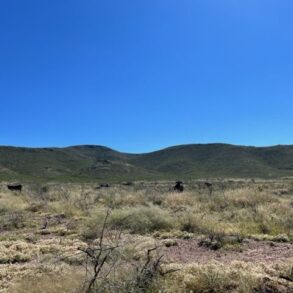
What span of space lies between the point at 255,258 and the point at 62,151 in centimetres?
14833

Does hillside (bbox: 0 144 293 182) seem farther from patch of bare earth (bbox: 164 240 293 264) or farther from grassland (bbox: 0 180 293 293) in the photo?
patch of bare earth (bbox: 164 240 293 264)

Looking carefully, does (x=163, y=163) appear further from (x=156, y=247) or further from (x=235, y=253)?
(x=156, y=247)

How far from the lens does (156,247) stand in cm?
842

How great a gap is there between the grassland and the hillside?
83.5 metres

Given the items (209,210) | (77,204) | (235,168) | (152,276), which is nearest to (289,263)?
(152,276)

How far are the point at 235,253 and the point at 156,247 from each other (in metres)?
4.00

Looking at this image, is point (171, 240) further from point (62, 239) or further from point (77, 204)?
point (77, 204)

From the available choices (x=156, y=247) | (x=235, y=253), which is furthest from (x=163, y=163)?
(x=156, y=247)

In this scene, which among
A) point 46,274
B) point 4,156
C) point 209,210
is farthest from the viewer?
point 4,156

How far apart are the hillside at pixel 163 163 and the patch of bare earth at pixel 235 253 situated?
88.5 meters

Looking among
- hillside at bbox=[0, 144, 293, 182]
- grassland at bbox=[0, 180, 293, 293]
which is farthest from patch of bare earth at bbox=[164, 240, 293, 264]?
hillside at bbox=[0, 144, 293, 182]

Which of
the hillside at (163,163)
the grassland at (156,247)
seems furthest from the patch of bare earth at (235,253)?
the hillside at (163,163)

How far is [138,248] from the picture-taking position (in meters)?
11.4

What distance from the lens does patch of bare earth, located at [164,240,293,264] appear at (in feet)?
35.4
